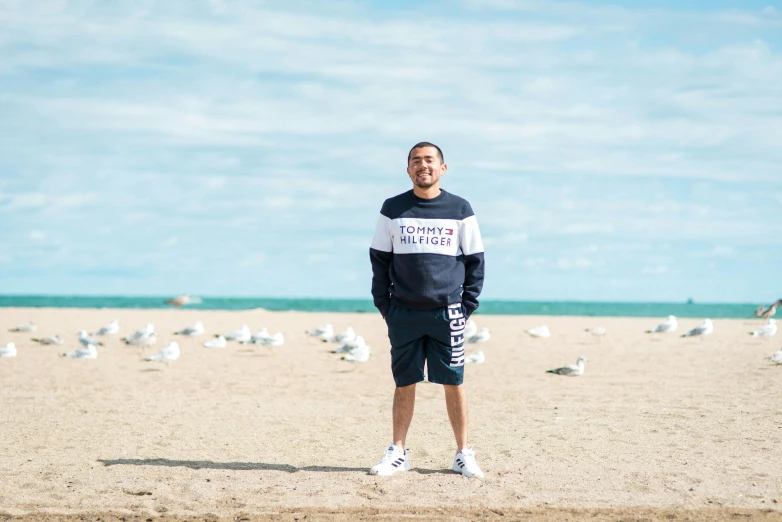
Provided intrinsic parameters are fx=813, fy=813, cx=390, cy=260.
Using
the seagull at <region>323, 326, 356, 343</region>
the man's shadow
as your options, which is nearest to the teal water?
the seagull at <region>323, 326, 356, 343</region>

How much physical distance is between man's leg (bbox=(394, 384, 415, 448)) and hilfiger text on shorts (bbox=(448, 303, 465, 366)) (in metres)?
0.41

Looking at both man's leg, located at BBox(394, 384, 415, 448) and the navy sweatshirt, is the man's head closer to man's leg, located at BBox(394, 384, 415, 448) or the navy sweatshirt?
the navy sweatshirt

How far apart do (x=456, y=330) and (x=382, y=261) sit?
0.73 m

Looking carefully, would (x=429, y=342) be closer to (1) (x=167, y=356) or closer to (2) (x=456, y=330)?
(2) (x=456, y=330)

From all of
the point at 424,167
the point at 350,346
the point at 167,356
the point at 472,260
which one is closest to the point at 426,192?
the point at 424,167

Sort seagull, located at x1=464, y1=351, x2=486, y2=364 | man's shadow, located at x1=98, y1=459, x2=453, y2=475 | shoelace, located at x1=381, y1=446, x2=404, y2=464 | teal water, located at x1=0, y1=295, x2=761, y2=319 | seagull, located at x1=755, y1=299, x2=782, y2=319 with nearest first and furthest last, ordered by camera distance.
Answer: shoelace, located at x1=381, y1=446, x2=404, y2=464
man's shadow, located at x1=98, y1=459, x2=453, y2=475
seagull, located at x1=755, y1=299, x2=782, y2=319
seagull, located at x1=464, y1=351, x2=486, y2=364
teal water, located at x1=0, y1=295, x2=761, y2=319

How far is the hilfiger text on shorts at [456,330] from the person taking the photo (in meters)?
5.74

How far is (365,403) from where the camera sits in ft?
33.1

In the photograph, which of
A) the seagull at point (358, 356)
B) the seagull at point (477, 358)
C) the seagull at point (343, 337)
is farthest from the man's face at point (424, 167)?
the seagull at point (343, 337)

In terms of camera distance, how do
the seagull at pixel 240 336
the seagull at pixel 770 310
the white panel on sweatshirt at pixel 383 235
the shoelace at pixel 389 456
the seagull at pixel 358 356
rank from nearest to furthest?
→ the white panel on sweatshirt at pixel 383 235, the shoelace at pixel 389 456, the seagull at pixel 358 356, the seagull at pixel 770 310, the seagull at pixel 240 336

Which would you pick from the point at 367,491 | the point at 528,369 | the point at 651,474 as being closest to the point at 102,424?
the point at 367,491

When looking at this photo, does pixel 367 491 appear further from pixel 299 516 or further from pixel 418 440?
pixel 418 440

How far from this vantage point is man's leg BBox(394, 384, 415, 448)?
5.97 metres

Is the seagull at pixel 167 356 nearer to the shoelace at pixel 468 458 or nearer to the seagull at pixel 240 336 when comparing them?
the seagull at pixel 240 336
